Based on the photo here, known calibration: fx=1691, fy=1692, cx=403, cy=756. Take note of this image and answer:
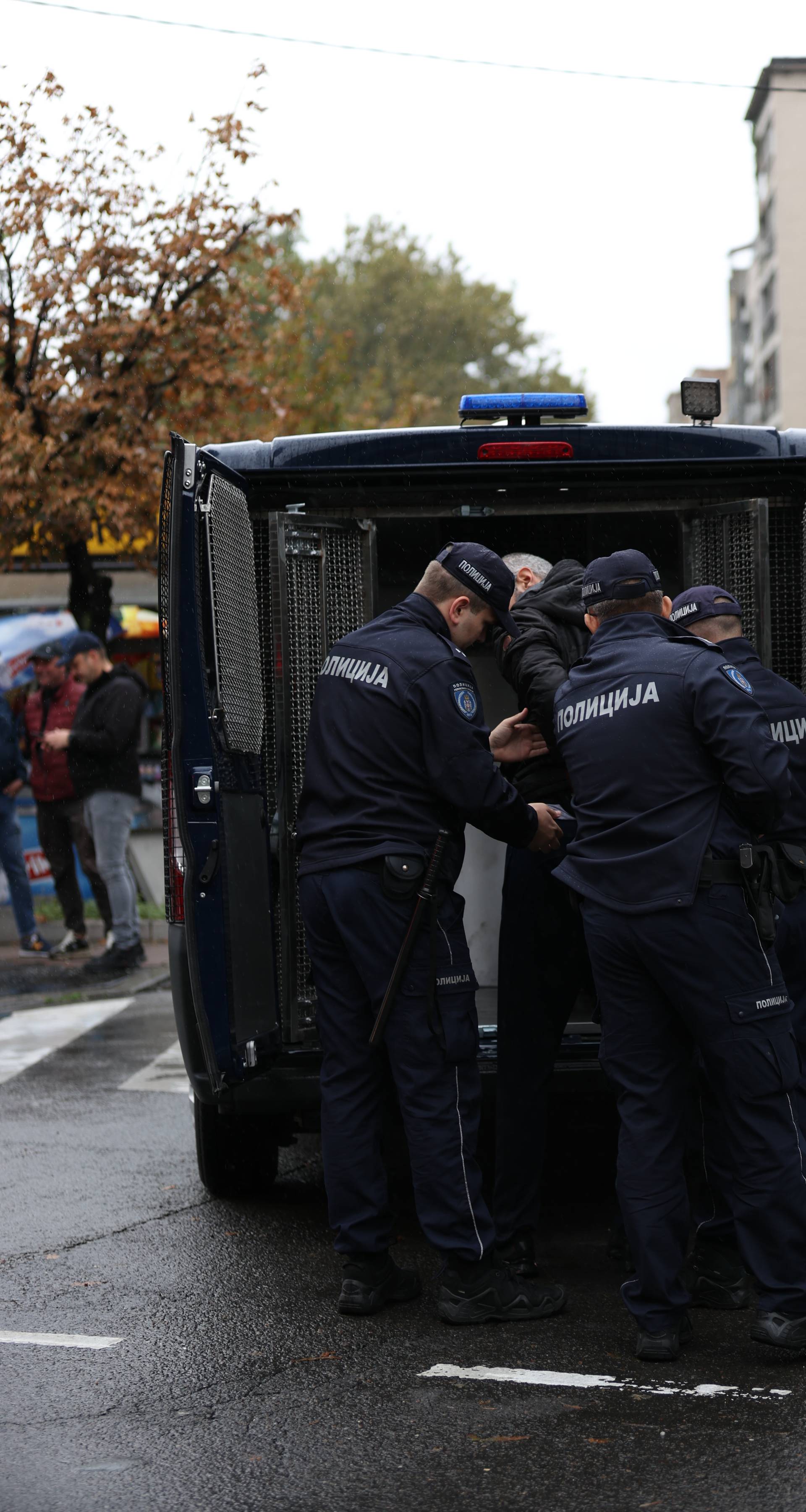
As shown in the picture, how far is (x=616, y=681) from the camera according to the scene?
4.02m

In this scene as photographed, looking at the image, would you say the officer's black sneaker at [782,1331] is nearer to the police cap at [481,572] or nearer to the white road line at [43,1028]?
the police cap at [481,572]

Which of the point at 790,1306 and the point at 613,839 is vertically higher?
the point at 613,839

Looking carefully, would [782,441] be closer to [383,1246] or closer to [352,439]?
[352,439]

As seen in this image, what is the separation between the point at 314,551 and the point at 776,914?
183cm

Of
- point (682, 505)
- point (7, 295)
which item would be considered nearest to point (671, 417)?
point (7, 295)

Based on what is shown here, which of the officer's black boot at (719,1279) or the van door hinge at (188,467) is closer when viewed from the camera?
the officer's black boot at (719,1279)

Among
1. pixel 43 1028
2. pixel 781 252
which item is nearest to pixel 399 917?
pixel 43 1028

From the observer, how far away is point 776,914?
13.7 feet

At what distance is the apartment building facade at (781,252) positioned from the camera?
5219 cm

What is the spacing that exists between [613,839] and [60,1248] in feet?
7.22

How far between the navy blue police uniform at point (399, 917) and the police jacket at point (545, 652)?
41cm

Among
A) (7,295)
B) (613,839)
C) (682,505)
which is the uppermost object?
(7,295)

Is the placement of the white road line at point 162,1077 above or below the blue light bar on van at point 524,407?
below

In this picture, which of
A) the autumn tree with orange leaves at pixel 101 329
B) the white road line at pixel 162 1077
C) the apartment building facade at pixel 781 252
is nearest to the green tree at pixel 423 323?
the apartment building facade at pixel 781 252
